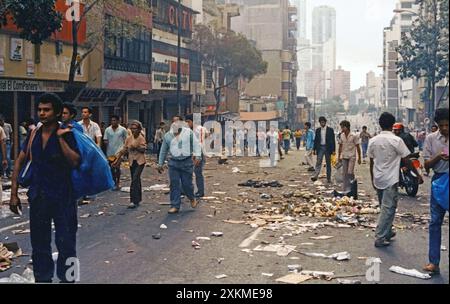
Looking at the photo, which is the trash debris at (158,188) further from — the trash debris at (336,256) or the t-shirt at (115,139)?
the trash debris at (336,256)

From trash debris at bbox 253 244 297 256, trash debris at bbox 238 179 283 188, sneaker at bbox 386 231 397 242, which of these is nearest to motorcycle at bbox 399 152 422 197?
trash debris at bbox 238 179 283 188

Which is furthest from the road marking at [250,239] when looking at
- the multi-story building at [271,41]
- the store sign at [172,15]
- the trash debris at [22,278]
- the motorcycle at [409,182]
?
the multi-story building at [271,41]

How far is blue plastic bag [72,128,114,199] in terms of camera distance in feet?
19.6

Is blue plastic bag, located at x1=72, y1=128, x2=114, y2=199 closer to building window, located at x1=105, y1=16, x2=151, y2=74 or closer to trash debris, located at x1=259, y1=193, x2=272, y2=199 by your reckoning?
trash debris, located at x1=259, y1=193, x2=272, y2=199

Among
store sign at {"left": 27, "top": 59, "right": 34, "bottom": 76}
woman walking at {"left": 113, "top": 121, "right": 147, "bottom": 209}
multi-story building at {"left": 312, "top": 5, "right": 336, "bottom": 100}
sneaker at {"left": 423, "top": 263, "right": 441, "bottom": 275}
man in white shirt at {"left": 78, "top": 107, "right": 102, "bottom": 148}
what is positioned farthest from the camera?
store sign at {"left": 27, "top": 59, "right": 34, "bottom": 76}

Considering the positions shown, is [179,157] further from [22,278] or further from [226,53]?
[226,53]

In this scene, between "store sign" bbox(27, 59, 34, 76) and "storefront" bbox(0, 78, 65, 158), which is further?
"store sign" bbox(27, 59, 34, 76)

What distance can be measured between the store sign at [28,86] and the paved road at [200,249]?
10289 millimetres

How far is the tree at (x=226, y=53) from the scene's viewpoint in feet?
167

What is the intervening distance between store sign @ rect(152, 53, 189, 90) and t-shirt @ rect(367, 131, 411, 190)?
3127 cm

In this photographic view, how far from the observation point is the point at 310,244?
339 inches

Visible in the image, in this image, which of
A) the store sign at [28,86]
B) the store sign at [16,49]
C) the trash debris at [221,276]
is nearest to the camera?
the trash debris at [221,276]

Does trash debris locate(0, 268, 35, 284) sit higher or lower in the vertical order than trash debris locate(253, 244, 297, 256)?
higher

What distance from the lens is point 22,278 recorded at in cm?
650
